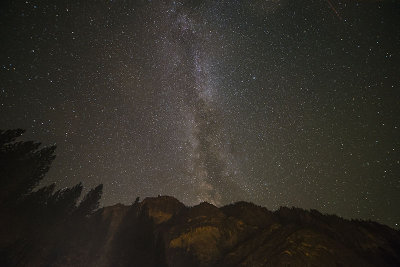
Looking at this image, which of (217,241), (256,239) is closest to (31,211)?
(217,241)

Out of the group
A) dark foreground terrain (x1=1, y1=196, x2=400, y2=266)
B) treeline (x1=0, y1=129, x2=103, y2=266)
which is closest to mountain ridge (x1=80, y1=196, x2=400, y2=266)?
dark foreground terrain (x1=1, y1=196, x2=400, y2=266)

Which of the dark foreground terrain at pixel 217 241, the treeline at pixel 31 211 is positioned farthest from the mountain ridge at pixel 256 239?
the treeline at pixel 31 211

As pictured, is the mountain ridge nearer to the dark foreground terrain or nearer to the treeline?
the dark foreground terrain

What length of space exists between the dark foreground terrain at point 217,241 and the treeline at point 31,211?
255mm

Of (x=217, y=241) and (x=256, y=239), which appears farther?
(x=217, y=241)

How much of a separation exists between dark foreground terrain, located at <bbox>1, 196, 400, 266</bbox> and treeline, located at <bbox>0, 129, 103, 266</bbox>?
0.26 m

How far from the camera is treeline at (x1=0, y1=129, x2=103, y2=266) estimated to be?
104ft

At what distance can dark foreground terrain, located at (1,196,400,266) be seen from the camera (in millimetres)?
29938

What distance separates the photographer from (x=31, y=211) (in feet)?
128

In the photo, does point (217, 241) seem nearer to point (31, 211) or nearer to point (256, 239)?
point (256, 239)

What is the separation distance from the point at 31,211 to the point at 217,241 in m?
36.4

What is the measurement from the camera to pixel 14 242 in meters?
31.2

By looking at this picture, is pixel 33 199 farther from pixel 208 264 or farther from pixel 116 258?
A: pixel 208 264

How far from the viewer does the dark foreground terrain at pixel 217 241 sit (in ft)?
98.2
